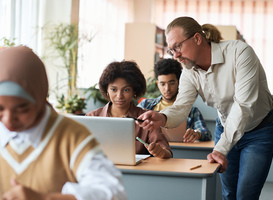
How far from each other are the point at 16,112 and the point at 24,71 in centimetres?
8

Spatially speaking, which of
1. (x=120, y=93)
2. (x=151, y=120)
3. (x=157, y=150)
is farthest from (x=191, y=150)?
(x=151, y=120)

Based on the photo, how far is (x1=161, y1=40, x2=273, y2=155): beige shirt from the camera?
1.84 m

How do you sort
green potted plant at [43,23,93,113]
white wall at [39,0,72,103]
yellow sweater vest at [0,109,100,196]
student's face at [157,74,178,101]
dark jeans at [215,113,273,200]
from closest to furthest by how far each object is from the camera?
1. yellow sweater vest at [0,109,100,196]
2. dark jeans at [215,113,273,200]
3. student's face at [157,74,178,101]
4. green potted plant at [43,23,93,113]
5. white wall at [39,0,72,103]

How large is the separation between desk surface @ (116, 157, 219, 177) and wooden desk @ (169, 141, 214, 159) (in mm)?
721

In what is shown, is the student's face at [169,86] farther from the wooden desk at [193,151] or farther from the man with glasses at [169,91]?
the wooden desk at [193,151]

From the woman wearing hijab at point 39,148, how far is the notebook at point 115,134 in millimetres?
855

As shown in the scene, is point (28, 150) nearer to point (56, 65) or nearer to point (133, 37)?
point (56, 65)

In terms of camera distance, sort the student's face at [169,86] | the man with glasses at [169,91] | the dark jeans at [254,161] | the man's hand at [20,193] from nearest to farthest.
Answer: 1. the man's hand at [20,193]
2. the dark jeans at [254,161]
3. the man with glasses at [169,91]
4. the student's face at [169,86]

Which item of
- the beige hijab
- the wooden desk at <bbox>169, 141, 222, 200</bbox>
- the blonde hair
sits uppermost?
the blonde hair

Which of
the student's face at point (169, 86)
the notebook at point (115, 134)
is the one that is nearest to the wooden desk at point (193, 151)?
the student's face at point (169, 86)

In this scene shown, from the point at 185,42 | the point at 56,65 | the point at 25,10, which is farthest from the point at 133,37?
the point at 185,42

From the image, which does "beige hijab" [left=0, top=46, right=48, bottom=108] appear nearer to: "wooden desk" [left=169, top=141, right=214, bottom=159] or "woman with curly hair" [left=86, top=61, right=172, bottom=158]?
"woman with curly hair" [left=86, top=61, right=172, bottom=158]

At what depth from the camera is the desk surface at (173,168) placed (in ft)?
5.74

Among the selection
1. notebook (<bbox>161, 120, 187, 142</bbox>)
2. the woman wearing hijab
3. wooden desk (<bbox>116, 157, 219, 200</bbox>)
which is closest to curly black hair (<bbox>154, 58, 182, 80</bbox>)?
notebook (<bbox>161, 120, 187, 142</bbox>)
